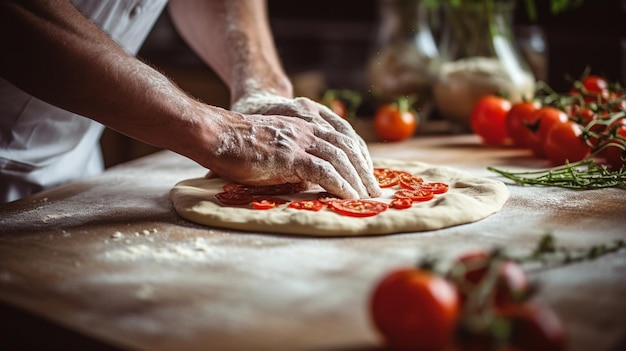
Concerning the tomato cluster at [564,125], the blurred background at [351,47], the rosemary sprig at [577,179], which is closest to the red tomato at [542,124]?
the tomato cluster at [564,125]

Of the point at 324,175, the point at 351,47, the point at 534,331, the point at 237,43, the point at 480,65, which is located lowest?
the point at 534,331

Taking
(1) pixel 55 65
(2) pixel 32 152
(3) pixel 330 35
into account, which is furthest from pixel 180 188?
(3) pixel 330 35

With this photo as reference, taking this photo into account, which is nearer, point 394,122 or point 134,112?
point 134,112

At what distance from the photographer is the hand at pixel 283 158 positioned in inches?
53.1

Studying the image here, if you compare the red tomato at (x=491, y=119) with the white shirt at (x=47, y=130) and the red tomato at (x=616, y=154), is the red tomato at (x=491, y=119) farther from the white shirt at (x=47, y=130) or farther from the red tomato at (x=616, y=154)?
the white shirt at (x=47, y=130)

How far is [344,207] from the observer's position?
1296 millimetres

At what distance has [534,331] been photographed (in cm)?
72

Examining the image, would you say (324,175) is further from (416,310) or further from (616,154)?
(616,154)

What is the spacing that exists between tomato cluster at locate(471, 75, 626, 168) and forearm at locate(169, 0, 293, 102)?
684 millimetres

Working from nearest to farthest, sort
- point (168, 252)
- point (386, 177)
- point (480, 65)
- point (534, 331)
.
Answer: point (534, 331)
point (168, 252)
point (386, 177)
point (480, 65)

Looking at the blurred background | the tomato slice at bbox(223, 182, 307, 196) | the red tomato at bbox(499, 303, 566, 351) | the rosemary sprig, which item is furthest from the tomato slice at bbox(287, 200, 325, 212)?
the blurred background

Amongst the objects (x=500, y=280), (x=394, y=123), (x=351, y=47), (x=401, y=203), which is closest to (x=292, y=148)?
(x=401, y=203)

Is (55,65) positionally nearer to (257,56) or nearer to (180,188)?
(180,188)

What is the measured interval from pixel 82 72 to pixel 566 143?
1.19 metres
